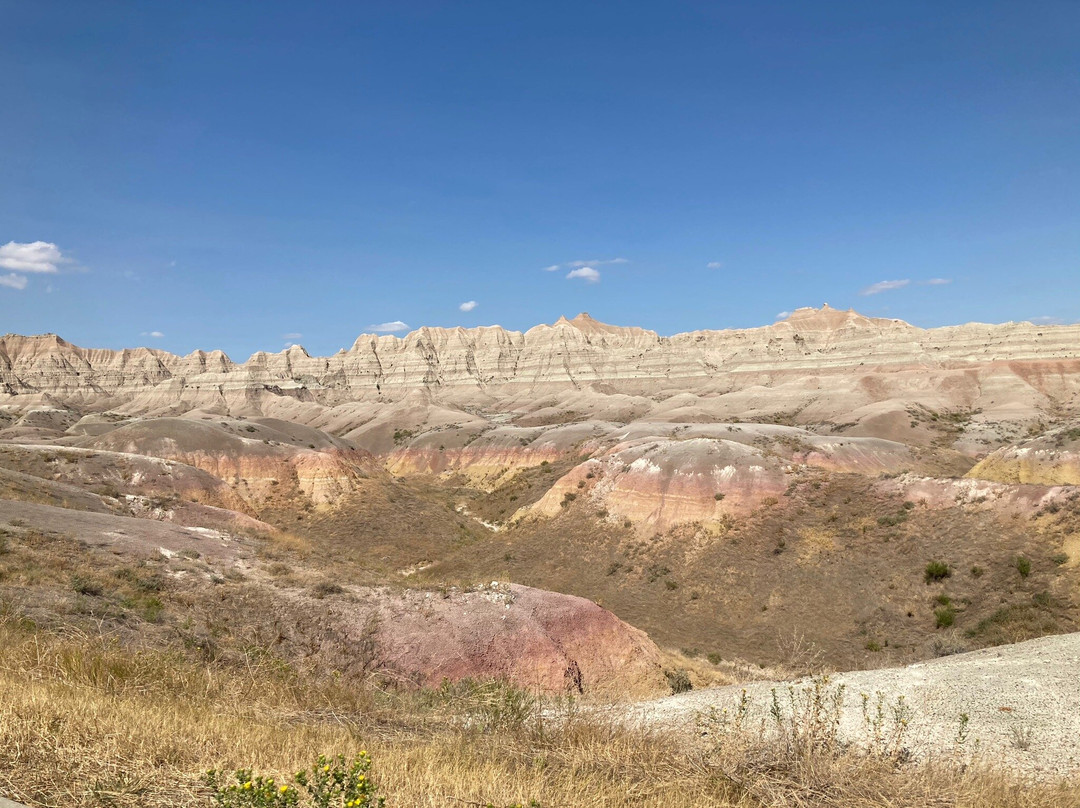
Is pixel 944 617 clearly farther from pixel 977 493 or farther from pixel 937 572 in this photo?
pixel 977 493

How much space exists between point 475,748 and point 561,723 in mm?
1421

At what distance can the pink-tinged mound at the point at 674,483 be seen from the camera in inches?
1518

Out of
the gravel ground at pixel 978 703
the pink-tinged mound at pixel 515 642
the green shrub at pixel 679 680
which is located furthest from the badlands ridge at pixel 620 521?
the gravel ground at pixel 978 703

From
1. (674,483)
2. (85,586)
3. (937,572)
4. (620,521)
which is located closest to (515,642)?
(85,586)

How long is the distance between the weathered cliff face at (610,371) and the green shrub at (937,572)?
195 ft

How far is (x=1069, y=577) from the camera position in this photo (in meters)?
23.8

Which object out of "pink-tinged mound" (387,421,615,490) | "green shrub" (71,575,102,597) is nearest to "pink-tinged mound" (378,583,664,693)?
"green shrub" (71,575,102,597)

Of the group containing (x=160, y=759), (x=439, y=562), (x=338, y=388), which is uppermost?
(x=338, y=388)

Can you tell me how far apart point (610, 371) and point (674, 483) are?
116m

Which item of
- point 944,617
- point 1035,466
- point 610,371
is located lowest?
point 944,617

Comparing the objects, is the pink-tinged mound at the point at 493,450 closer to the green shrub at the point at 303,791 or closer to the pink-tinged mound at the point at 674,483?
the pink-tinged mound at the point at 674,483

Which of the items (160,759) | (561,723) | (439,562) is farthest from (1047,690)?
(439,562)

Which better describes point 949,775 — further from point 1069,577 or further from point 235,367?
point 235,367

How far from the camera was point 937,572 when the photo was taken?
27.6 metres
